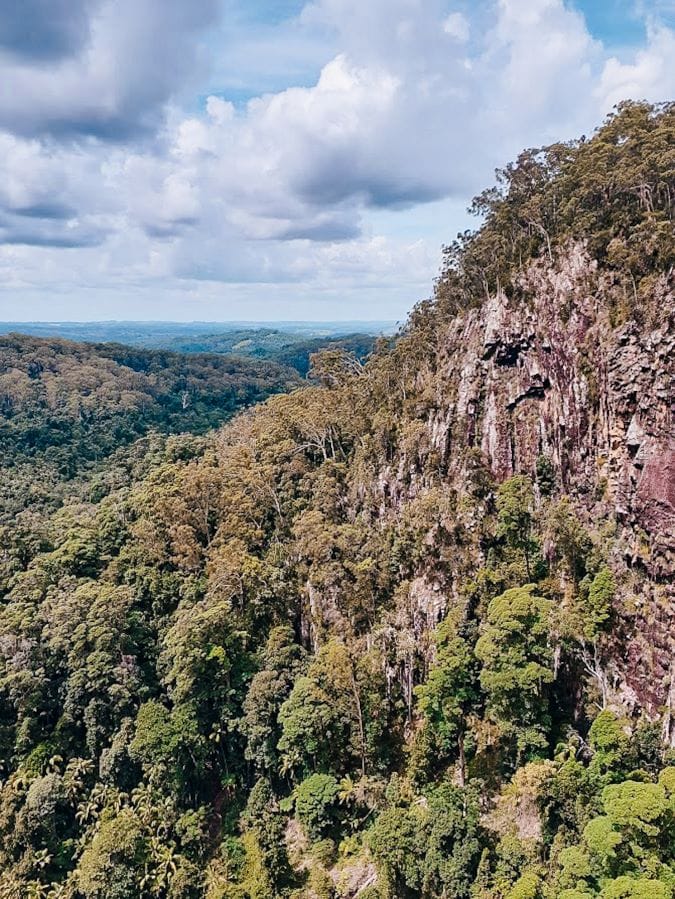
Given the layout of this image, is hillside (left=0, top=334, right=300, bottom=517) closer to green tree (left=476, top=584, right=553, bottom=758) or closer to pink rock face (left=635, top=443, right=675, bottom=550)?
green tree (left=476, top=584, right=553, bottom=758)

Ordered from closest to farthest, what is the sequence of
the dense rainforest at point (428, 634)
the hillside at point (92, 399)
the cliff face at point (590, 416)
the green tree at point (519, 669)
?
the dense rainforest at point (428, 634)
the green tree at point (519, 669)
the cliff face at point (590, 416)
the hillside at point (92, 399)

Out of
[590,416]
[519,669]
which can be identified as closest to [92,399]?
[590,416]

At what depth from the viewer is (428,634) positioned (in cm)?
3503

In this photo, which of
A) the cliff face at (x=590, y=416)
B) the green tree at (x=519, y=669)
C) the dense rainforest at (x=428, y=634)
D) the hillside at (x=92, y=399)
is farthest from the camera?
the hillside at (x=92, y=399)

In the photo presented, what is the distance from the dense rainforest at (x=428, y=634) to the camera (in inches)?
1051

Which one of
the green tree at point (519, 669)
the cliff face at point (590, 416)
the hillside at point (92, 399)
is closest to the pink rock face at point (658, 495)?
the cliff face at point (590, 416)

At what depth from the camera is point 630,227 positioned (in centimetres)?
3612

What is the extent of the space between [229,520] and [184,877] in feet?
80.8

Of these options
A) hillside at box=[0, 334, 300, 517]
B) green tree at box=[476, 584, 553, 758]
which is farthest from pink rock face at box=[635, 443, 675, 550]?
hillside at box=[0, 334, 300, 517]

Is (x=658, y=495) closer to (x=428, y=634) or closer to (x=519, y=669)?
(x=519, y=669)

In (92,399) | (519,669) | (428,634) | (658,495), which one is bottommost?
(428,634)

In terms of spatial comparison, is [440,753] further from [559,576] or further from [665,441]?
[665,441]

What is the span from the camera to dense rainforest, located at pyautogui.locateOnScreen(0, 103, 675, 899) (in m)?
26.7

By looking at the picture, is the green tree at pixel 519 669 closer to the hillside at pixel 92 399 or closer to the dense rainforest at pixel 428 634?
the dense rainforest at pixel 428 634
